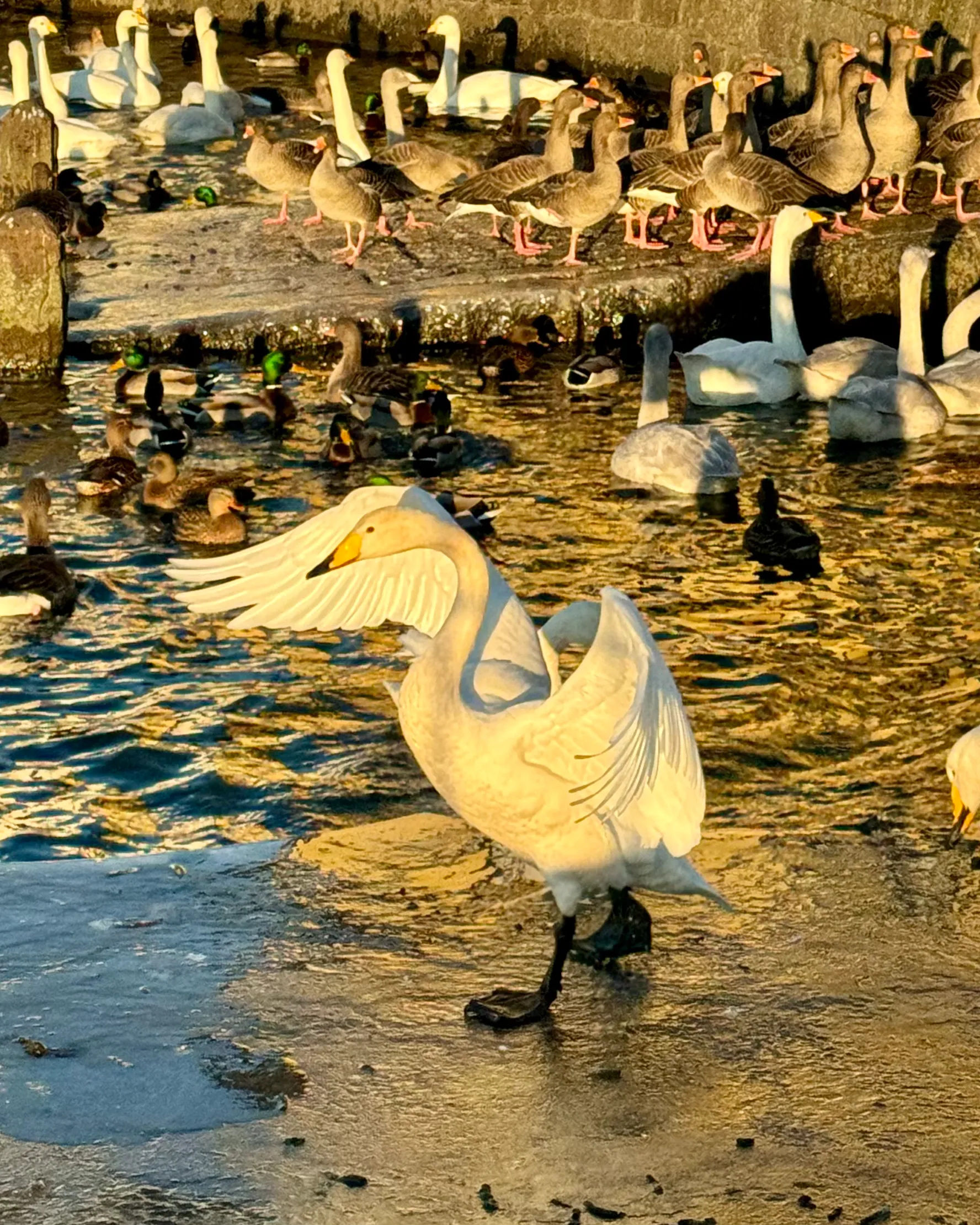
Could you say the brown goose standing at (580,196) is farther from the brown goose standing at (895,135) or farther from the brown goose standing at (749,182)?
the brown goose standing at (895,135)

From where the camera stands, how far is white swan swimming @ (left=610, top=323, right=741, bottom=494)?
12.6 m

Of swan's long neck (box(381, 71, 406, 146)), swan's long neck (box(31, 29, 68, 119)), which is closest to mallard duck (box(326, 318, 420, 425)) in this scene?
swan's long neck (box(381, 71, 406, 146))

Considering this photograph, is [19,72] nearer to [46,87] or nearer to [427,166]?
[46,87]

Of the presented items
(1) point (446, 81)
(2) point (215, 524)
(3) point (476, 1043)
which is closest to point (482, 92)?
(1) point (446, 81)

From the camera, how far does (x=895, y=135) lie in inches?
678

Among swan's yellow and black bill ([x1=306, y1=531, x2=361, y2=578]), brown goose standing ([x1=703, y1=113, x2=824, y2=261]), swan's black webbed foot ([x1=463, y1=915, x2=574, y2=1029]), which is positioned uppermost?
swan's yellow and black bill ([x1=306, y1=531, x2=361, y2=578])

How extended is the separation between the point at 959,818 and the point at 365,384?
7.38 meters

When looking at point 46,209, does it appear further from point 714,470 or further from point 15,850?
point 15,850

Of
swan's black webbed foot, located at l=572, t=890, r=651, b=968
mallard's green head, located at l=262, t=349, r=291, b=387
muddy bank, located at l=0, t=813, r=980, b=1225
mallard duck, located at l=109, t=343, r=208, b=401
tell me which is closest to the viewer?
muddy bank, located at l=0, t=813, r=980, b=1225

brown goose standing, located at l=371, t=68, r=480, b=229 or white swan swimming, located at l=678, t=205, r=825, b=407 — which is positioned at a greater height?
brown goose standing, located at l=371, t=68, r=480, b=229

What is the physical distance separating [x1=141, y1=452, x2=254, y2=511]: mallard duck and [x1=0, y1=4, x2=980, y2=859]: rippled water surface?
138 mm

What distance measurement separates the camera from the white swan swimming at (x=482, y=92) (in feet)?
76.4

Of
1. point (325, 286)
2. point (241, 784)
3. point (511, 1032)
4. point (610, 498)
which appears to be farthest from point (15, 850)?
point (325, 286)

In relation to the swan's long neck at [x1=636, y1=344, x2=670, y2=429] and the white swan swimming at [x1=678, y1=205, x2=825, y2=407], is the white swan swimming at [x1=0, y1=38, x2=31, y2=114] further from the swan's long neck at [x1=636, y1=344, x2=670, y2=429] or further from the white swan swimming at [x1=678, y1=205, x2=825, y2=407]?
the swan's long neck at [x1=636, y1=344, x2=670, y2=429]
